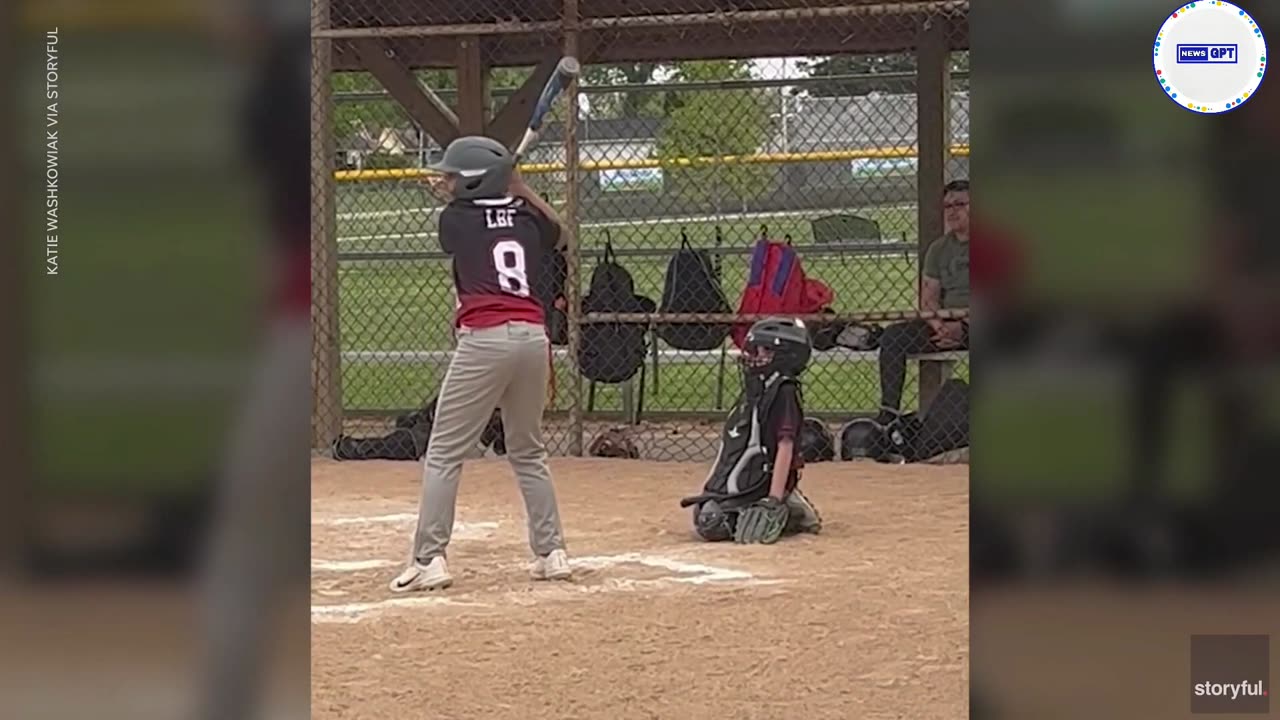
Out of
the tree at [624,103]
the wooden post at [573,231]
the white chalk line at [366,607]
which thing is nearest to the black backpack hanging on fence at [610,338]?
the wooden post at [573,231]

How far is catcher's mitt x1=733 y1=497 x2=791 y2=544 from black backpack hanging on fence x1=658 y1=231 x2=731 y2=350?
3542mm

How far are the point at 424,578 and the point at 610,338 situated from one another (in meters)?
4.52

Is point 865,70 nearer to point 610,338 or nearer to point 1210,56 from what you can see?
point 610,338

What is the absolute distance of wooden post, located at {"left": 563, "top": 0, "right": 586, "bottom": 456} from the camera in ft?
33.2

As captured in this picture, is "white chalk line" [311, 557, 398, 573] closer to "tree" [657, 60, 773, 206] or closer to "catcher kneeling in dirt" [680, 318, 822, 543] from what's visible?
"catcher kneeling in dirt" [680, 318, 822, 543]

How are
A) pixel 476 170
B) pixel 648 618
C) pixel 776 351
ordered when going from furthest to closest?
pixel 776 351 → pixel 476 170 → pixel 648 618

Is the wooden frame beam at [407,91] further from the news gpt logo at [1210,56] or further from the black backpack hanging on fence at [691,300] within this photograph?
the news gpt logo at [1210,56]

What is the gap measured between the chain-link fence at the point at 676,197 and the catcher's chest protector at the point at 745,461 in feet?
8.59

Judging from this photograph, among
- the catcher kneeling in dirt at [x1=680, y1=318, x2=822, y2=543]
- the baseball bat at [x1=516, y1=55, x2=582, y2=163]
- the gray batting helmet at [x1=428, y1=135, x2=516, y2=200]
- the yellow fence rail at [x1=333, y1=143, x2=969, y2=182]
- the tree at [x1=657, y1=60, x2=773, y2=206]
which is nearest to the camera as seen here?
the gray batting helmet at [x1=428, y1=135, x2=516, y2=200]

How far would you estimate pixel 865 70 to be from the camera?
14.8m

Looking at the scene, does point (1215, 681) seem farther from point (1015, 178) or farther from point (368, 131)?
point (368, 131)

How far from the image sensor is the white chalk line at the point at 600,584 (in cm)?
582

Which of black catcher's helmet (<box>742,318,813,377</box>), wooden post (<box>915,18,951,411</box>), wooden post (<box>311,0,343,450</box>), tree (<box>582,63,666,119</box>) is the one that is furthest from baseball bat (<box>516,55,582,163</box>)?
tree (<box>582,63,666,119</box>)

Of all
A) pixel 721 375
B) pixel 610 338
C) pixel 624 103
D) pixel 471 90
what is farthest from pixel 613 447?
pixel 624 103
